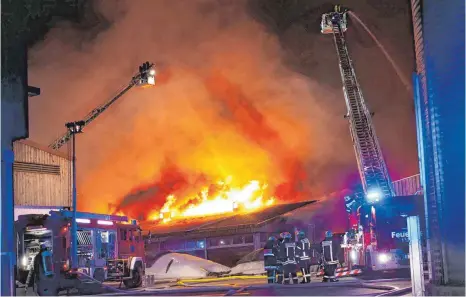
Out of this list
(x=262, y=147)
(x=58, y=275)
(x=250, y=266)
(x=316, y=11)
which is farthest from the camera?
(x=262, y=147)

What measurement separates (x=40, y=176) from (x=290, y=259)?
13399 millimetres

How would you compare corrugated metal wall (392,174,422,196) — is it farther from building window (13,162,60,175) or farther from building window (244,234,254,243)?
building window (13,162,60,175)

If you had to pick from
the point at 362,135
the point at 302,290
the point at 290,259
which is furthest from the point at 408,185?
the point at 302,290

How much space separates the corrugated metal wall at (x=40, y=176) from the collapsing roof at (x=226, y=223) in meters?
6.04

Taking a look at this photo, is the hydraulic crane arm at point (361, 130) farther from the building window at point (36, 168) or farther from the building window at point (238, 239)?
the building window at point (36, 168)

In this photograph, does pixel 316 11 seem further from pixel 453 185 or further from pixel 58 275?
pixel 453 185

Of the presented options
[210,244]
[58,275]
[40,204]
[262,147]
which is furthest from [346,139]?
[58,275]

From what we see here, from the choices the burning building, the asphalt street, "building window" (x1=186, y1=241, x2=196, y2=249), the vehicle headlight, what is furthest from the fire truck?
"building window" (x1=186, y1=241, x2=196, y2=249)

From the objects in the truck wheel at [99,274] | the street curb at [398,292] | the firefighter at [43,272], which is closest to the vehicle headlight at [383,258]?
the street curb at [398,292]

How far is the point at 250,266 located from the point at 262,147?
524 inches

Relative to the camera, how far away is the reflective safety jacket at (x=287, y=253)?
15.4 metres

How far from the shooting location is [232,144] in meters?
36.7

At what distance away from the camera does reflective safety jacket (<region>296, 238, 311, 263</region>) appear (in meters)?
15.5

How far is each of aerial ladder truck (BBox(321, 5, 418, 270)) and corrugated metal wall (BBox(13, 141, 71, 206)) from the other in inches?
507
